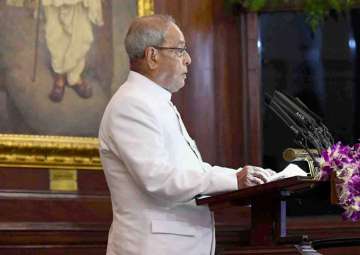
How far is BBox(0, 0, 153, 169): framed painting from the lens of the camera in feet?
13.2

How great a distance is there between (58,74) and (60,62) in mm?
62

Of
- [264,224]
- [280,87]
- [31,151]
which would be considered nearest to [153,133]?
[264,224]

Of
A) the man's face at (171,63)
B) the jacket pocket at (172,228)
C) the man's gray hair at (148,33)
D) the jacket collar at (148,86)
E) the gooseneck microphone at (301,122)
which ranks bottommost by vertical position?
the jacket pocket at (172,228)

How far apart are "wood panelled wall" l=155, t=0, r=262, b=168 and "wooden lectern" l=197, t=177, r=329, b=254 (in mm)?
1709

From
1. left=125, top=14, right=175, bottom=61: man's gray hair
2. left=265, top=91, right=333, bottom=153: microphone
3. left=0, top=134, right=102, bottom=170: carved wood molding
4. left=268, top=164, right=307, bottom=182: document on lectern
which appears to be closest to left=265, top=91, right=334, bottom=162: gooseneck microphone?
left=265, top=91, right=333, bottom=153: microphone

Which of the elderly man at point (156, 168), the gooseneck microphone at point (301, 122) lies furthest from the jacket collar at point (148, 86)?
the gooseneck microphone at point (301, 122)

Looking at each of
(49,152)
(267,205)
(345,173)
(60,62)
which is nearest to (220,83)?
(60,62)

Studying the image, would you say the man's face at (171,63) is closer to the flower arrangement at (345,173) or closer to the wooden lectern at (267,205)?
the wooden lectern at (267,205)

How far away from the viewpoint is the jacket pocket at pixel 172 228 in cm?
275

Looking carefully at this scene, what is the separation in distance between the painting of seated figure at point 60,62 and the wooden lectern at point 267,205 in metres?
1.57

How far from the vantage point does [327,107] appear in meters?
4.58

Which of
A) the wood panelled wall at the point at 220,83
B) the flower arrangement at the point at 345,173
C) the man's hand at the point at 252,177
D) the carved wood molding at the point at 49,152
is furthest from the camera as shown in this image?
the wood panelled wall at the point at 220,83

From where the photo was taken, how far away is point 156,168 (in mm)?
2678

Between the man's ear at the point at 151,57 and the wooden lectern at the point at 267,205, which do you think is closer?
the wooden lectern at the point at 267,205
